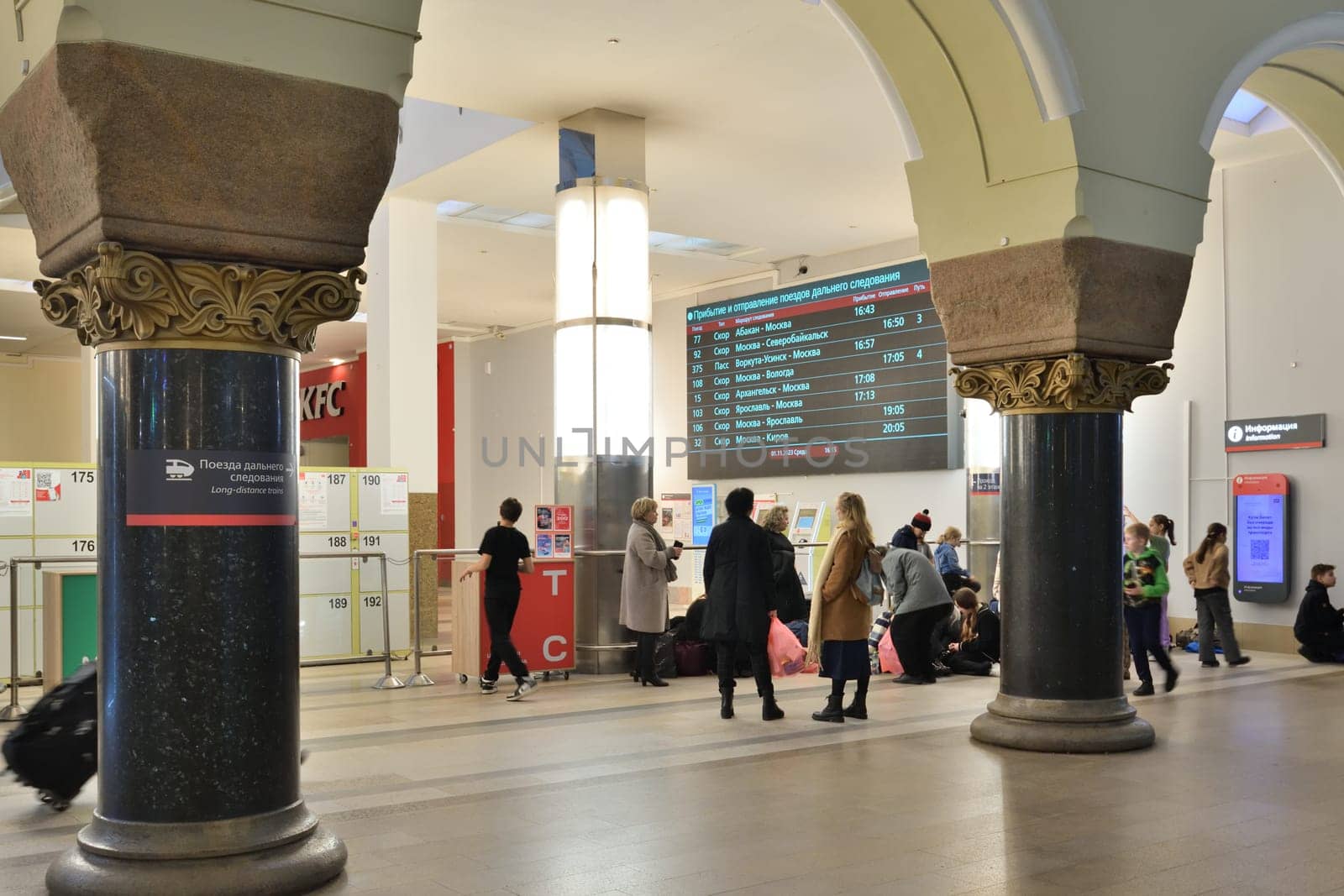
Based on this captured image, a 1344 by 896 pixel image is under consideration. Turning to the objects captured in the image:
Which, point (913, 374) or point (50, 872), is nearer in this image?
point (50, 872)

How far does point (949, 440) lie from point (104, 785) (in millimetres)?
11312

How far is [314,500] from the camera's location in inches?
438

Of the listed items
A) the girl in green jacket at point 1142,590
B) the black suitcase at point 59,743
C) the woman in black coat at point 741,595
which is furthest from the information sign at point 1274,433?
the black suitcase at point 59,743

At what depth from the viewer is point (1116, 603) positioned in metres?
7.02

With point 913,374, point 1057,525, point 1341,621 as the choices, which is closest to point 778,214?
point 913,374

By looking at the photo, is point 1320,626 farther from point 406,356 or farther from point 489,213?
point 489,213

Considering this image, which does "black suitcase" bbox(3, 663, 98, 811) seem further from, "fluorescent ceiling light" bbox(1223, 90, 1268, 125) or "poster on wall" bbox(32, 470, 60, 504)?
"fluorescent ceiling light" bbox(1223, 90, 1268, 125)

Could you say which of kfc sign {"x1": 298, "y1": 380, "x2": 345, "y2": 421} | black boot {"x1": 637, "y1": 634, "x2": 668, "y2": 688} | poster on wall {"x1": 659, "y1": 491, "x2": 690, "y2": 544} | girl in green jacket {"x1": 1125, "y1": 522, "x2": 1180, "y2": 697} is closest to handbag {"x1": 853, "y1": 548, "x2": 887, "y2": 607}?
black boot {"x1": 637, "y1": 634, "x2": 668, "y2": 688}

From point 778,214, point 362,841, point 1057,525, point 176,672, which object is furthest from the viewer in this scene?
point 778,214

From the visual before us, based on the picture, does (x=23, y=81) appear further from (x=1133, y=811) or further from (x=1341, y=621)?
(x=1341, y=621)

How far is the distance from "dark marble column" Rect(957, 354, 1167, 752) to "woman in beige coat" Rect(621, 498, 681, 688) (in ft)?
10.9

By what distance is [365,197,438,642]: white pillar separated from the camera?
1257cm

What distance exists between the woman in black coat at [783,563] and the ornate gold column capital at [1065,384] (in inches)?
107

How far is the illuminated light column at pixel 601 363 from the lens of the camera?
34.7 feet
